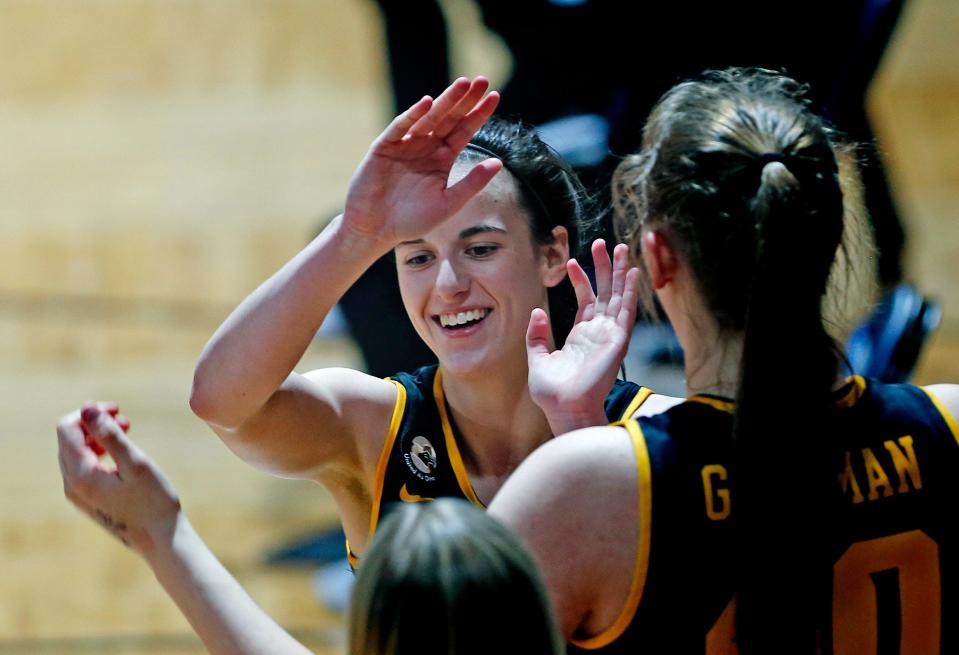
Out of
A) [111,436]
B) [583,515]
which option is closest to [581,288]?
[583,515]

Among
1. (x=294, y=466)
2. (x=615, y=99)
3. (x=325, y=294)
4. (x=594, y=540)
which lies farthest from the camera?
(x=615, y=99)

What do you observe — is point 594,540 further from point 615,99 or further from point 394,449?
point 615,99

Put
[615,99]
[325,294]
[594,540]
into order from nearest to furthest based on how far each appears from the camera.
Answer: [594,540] < [325,294] < [615,99]

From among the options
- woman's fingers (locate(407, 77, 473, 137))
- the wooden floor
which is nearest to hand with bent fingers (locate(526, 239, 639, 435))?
woman's fingers (locate(407, 77, 473, 137))

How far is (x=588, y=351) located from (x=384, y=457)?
1.81ft

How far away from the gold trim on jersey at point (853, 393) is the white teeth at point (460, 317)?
0.82 meters

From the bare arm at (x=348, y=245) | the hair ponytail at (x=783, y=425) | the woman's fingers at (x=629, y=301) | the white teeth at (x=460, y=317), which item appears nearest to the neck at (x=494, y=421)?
the white teeth at (x=460, y=317)

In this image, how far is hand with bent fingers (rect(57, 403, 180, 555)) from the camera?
1.26 m

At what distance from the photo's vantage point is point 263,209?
Result: 4344 millimetres

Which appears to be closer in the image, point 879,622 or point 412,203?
point 879,622

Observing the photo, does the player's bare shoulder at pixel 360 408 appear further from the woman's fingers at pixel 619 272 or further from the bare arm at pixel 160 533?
the bare arm at pixel 160 533

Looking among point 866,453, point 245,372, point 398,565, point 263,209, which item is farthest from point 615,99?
point 398,565

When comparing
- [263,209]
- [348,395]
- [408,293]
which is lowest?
[263,209]

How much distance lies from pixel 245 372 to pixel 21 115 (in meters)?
3.09
